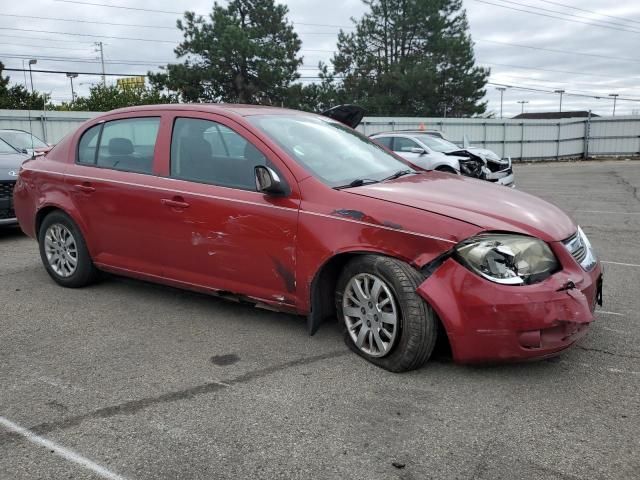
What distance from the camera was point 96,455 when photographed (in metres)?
2.62

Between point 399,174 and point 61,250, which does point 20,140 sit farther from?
point 399,174

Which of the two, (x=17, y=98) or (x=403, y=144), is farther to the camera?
(x=17, y=98)

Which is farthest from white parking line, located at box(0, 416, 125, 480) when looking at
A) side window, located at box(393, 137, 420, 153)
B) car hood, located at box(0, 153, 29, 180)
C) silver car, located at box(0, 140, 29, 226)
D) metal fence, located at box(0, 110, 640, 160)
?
metal fence, located at box(0, 110, 640, 160)

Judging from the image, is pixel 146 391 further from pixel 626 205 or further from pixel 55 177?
pixel 626 205

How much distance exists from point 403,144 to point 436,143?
0.83 metres

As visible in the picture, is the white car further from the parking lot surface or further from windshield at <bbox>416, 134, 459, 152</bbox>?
the parking lot surface

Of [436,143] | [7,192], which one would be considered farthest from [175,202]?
[436,143]

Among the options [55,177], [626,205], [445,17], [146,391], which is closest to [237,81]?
[445,17]

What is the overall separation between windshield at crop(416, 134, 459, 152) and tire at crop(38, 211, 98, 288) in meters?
10.5

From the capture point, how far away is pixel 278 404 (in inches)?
122

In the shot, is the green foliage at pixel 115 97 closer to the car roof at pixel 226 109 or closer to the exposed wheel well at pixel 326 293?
the car roof at pixel 226 109

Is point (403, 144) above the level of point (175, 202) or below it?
above

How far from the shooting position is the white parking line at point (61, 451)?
8.18 ft

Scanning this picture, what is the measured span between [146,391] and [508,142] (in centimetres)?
2805
